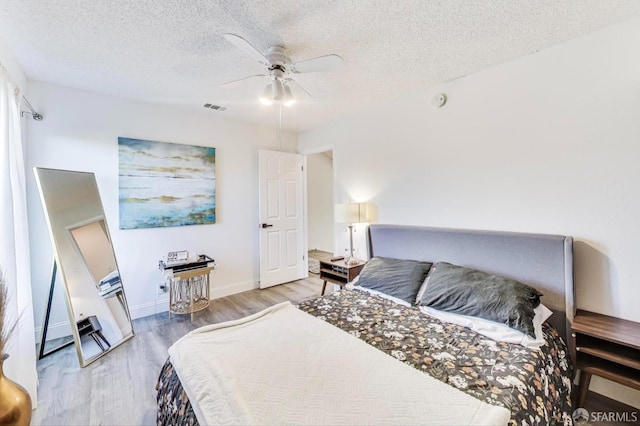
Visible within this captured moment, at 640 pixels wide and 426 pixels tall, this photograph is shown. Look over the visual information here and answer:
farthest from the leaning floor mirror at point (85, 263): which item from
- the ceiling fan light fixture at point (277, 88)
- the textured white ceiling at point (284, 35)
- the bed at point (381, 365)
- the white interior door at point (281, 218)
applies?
the ceiling fan light fixture at point (277, 88)

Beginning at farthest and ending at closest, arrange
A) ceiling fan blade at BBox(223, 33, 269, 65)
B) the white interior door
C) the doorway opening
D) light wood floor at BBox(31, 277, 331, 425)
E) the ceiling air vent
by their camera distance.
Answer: the doorway opening, the white interior door, the ceiling air vent, light wood floor at BBox(31, 277, 331, 425), ceiling fan blade at BBox(223, 33, 269, 65)

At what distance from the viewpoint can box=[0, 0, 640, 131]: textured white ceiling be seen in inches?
64.4

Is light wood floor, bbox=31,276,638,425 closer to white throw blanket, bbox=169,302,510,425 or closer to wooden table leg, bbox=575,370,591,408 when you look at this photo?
wooden table leg, bbox=575,370,591,408

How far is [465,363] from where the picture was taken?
4.81ft

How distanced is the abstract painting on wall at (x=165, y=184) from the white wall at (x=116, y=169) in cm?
8

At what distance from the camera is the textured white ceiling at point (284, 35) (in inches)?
64.4

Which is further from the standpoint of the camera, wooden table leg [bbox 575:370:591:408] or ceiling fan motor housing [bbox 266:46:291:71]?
ceiling fan motor housing [bbox 266:46:291:71]

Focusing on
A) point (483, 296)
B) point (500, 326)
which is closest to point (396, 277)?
point (483, 296)

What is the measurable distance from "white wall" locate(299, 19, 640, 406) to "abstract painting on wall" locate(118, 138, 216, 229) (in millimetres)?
2551

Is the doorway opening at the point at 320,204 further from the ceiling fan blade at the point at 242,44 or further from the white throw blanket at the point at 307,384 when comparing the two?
the white throw blanket at the point at 307,384

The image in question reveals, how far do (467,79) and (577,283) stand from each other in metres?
1.93

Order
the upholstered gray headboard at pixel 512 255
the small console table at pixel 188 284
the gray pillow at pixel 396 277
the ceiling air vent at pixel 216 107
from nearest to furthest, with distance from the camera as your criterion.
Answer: the upholstered gray headboard at pixel 512 255
the gray pillow at pixel 396 277
the small console table at pixel 188 284
the ceiling air vent at pixel 216 107

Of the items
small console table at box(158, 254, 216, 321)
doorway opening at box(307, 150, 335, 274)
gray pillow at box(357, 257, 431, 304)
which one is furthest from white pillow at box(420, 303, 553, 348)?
doorway opening at box(307, 150, 335, 274)

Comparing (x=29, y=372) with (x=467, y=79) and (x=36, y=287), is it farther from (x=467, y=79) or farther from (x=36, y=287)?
(x=467, y=79)
